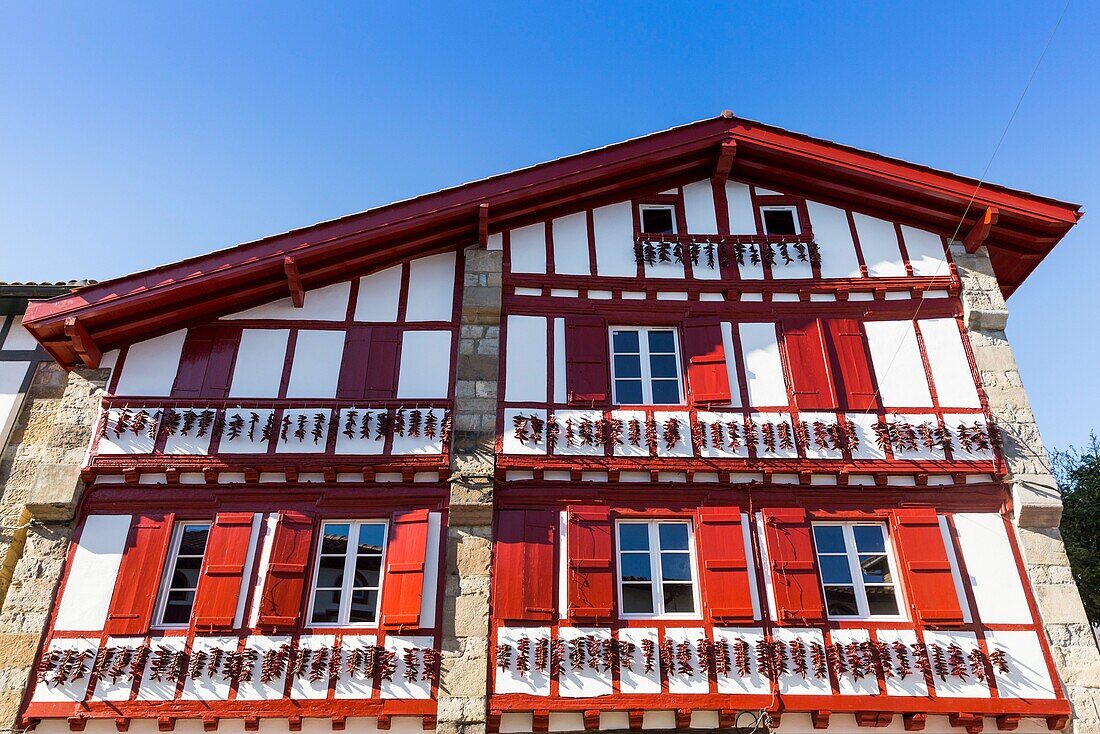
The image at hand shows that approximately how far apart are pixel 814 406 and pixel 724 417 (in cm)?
131

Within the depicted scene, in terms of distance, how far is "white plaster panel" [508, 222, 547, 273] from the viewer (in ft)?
41.7

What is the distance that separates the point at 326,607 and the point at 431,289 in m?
4.93

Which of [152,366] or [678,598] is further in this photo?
[152,366]

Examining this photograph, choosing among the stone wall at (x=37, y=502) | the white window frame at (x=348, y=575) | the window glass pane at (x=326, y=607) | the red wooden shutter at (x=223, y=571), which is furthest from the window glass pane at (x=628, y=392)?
the stone wall at (x=37, y=502)

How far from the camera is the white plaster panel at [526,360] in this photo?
1157 centimetres

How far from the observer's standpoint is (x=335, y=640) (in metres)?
9.84

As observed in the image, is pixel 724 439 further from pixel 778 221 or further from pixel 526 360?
pixel 778 221

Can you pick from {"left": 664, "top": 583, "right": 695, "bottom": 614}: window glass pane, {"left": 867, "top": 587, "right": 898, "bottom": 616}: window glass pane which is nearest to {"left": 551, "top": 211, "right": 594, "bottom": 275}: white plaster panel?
{"left": 664, "top": 583, "right": 695, "bottom": 614}: window glass pane

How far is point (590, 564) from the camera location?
1035 cm

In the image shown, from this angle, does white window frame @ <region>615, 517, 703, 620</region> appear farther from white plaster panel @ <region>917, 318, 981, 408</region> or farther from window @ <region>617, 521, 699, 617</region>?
white plaster panel @ <region>917, 318, 981, 408</region>

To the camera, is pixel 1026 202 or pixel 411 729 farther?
pixel 1026 202

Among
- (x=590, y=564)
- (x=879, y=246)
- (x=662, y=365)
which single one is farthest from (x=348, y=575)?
(x=879, y=246)

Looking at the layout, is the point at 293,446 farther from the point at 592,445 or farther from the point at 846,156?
the point at 846,156

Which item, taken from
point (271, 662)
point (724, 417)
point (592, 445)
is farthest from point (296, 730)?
point (724, 417)
